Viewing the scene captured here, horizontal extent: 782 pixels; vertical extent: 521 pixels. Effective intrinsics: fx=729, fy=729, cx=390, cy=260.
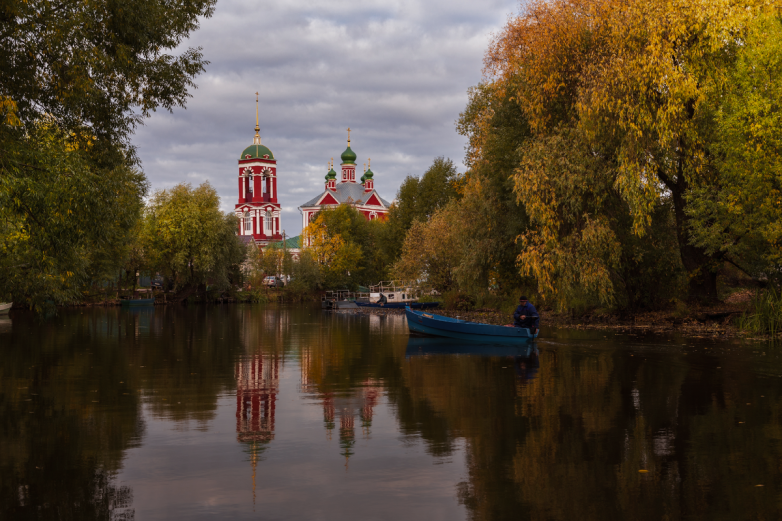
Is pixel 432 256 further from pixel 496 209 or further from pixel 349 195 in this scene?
pixel 349 195

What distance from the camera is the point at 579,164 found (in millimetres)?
29672

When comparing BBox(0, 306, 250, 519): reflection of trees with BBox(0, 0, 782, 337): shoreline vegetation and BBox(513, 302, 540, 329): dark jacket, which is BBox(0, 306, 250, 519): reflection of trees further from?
BBox(513, 302, 540, 329): dark jacket

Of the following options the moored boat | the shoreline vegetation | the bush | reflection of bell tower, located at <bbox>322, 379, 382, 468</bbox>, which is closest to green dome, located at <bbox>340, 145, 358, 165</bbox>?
the moored boat

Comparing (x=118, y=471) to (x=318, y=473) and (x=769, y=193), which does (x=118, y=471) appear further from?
(x=769, y=193)

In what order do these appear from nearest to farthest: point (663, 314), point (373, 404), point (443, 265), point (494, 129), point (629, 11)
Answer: point (373, 404) < point (629, 11) < point (663, 314) < point (494, 129) < point (443, 265)

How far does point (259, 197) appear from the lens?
12756 cm

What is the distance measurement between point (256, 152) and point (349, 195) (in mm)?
19967

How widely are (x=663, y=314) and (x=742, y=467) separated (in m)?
25.3

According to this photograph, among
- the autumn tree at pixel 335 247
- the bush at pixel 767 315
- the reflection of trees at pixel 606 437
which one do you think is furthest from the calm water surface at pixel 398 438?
the autumn tree at pixel 335 247

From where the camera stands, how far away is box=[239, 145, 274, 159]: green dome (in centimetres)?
12581

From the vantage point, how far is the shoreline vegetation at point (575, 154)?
1800cm

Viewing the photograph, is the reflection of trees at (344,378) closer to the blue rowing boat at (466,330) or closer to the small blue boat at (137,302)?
the blue rowing boat at (466,330)

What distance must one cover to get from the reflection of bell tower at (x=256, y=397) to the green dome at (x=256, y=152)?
107025 mm

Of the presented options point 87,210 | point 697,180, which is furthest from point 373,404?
point 697,180
